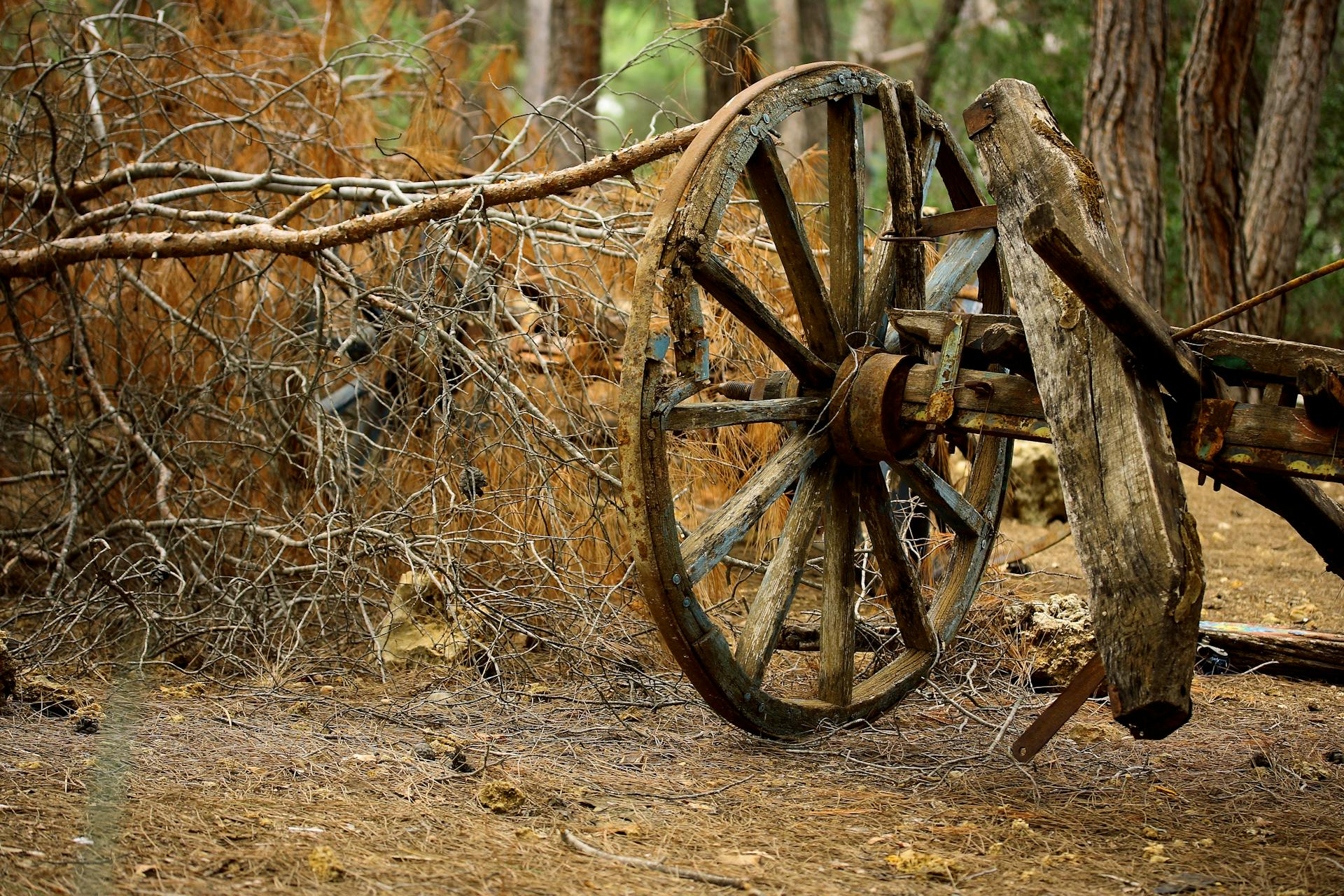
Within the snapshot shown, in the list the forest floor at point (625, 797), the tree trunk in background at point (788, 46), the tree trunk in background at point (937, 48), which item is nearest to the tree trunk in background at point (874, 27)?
the tree trunk in background at point (788, 46)

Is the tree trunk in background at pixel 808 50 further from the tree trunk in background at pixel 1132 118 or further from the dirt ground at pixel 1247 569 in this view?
the dirt ground at pixel 1247 569

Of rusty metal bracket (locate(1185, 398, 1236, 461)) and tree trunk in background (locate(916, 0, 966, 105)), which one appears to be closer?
rusty metal bracket (locate(1185, 398, 1236, 461))

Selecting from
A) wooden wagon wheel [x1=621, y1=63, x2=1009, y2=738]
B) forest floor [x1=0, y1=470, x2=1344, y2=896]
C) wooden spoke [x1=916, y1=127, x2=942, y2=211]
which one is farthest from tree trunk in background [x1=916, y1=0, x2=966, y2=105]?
forest floor [x1=0, y1=470, x2=1344, y2=896]

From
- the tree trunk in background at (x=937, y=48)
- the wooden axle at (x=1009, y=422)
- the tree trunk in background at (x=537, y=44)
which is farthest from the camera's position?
the tree trunk in background at (x=537, y=44)

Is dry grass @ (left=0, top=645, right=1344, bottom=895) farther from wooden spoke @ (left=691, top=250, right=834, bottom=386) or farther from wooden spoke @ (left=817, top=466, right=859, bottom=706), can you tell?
wooden spoke @ (left=691, top=250, right=834, bottom=386)

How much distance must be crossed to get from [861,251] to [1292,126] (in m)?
6.39

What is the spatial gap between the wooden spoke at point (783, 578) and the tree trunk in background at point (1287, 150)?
6083mm

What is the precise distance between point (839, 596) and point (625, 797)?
915mm

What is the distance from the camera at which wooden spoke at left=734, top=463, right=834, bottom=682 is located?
3.38 metres

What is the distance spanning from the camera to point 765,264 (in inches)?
194

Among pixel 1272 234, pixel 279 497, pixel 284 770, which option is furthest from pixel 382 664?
pixel 1272 234

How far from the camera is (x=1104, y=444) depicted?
266 cm

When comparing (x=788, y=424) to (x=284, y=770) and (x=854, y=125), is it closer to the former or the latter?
(x=854, y=125)

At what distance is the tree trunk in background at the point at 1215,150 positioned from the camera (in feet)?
→ 25.3
